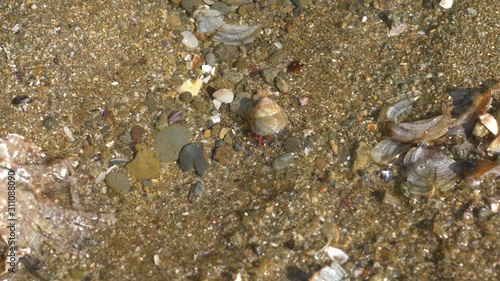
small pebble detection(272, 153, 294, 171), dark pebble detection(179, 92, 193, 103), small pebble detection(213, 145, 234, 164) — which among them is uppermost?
dark pebble detection(179, 92, 193, 103)

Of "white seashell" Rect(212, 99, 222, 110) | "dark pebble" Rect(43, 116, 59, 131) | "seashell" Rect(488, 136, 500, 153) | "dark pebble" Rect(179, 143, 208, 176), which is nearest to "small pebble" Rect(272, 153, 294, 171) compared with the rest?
"dark pebble" Rect(179, 143, 208, 176)

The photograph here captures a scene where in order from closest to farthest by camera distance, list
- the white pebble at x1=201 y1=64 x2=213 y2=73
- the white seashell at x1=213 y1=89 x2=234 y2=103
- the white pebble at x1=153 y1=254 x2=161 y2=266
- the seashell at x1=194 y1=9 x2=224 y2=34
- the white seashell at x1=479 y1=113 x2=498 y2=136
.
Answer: the white pebble at x1=153 y1=254 x2=161 y2=266, the white seashell at x1=479 y1=113 x2=498 y2=136, the white seashell at x1=213 y1=89 x2=234 y2=103, the white pebble at x1=201 y1=64 x2=213 y2=73, the seashell at x1=194 y1=9 x2=224 y2=34

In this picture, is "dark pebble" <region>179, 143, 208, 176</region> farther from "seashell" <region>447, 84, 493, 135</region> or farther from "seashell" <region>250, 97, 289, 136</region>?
"seashell" <region>447, 84, 493, 135</region>

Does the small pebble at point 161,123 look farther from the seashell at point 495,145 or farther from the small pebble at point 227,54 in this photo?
the seashell at point 495,145

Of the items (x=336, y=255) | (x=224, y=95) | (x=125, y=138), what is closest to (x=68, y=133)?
(x=125, y=138)

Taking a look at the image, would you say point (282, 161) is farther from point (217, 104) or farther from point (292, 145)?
point (217, 104)

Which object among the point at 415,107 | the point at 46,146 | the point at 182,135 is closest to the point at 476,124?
the point at 415,107

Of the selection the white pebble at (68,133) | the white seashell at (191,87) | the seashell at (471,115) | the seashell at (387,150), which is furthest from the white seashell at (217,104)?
the seashell at (471,115)
